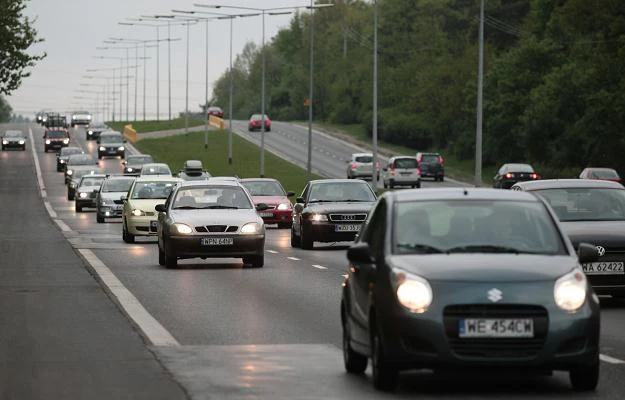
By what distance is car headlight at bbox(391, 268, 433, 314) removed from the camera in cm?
1221

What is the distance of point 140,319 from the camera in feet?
63.6

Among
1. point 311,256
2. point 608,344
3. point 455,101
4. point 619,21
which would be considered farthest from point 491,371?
point 455,101

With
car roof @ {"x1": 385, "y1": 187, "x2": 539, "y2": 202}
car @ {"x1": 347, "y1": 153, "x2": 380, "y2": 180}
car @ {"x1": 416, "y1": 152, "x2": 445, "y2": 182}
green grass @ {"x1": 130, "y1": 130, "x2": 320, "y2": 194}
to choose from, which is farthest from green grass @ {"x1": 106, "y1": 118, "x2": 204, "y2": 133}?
car roof @ {"x1": 385, "y1": 187, "x2": 539, "y2": 202}

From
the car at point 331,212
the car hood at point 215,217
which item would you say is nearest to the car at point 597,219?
the car hood at point 215,217

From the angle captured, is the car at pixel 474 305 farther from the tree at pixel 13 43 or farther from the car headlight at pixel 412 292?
the tree at pixel 13 43

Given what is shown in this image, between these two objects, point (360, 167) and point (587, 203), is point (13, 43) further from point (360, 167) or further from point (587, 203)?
point (587, 203)

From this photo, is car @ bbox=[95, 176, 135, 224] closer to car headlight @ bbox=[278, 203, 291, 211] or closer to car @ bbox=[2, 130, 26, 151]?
car headlight @ bbox=[278, 203, 291, 211]

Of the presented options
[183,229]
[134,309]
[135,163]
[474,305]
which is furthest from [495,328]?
[135,163]

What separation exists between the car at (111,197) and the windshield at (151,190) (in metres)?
10.3

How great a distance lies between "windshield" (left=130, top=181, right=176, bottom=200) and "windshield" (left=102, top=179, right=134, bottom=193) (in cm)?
1408

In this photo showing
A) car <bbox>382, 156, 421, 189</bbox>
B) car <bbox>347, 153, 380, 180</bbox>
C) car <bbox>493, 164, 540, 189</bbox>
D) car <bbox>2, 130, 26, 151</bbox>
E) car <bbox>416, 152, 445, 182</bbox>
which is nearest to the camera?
car <bbox>493, 164, 540, 189</bbox>

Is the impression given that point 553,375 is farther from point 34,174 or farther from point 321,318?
point 34,174

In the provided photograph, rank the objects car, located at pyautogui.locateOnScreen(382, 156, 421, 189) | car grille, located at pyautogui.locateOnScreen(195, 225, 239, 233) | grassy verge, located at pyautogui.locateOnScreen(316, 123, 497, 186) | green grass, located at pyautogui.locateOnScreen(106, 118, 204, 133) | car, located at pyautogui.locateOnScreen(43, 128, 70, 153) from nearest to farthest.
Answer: car grille, located at pyautogui.locateOnScreen(195, 225, 239, 233) → car, located at pyautogui.locateOnScreen(382, 156, 421, 189) → grassy verge, located at pyautogui.locateOnScreen(316, 123, 497, 186) → car, located at pyautogui.locateOnScreen(43, 128, 70, 153) → green grass, located at pyautogui.locateOnScreen(106, 118, 204, 133)

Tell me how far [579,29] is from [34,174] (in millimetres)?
34703
